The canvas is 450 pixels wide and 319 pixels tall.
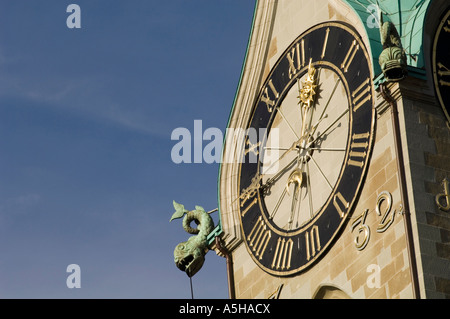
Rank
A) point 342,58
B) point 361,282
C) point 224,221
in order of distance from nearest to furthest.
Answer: point 361,282, point 342,58, point 224,221

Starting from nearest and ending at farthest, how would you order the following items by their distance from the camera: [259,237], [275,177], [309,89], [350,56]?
1. [350,56]
2. [309,89]
3. [259,237]
4. [275,177]

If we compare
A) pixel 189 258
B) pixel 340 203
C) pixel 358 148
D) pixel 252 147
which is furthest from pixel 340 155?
pixel 189 258

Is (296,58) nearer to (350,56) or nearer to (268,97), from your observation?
(268,97)

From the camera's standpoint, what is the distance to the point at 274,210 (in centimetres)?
2988

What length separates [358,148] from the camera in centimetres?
2822

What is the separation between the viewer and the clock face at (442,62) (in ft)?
92.1

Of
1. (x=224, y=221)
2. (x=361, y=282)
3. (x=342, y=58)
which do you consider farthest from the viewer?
(x=224, y=221)

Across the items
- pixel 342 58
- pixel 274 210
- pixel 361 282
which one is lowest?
pixel 361 282

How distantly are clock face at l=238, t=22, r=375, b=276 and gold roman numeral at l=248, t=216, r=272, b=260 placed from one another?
0.02m

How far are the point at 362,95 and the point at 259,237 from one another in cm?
298

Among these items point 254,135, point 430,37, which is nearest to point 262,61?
point 254,135

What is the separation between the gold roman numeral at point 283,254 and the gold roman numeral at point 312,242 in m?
0.43

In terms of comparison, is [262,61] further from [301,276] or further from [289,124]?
[301,276]

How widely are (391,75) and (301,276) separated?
3.29 meters
